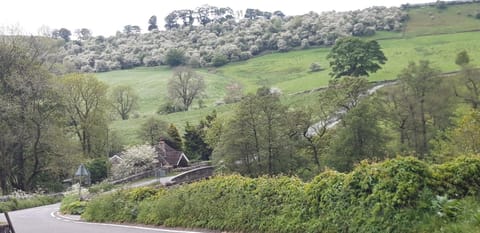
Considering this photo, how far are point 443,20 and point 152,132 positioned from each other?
259 ft

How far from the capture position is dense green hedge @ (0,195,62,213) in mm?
36438

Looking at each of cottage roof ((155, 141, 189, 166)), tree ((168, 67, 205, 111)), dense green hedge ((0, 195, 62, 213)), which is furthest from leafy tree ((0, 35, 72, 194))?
tree ((168, 67, 205, 111))

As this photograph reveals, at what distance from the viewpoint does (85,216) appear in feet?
70.1

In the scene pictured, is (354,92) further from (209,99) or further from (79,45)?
(79,45)

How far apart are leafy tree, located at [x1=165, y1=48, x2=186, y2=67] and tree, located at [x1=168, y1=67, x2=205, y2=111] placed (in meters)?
36.2

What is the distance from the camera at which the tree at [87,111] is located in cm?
6438

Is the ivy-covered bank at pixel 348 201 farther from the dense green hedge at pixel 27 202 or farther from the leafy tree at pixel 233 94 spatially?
the leafy tree at pixel 233 94

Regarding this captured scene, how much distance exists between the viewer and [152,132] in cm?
7300

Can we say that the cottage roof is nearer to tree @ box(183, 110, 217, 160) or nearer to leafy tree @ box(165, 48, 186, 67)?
tree @ box(183, 110, 217, 160)


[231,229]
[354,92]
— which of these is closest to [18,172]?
[354,92]

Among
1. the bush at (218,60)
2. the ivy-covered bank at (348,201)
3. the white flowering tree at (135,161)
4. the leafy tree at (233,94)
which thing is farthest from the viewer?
the bush at (218,60)

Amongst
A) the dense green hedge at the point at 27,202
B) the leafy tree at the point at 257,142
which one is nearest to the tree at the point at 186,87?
the leafy tree at the point at 257,142

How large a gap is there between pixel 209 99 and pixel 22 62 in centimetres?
5990

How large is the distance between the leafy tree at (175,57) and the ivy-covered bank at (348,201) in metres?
127
